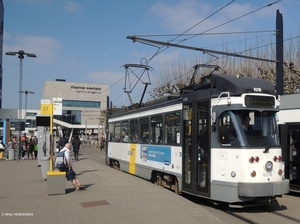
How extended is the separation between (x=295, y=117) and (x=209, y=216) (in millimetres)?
5696

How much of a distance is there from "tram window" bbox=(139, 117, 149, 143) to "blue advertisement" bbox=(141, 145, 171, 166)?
0.27 meters

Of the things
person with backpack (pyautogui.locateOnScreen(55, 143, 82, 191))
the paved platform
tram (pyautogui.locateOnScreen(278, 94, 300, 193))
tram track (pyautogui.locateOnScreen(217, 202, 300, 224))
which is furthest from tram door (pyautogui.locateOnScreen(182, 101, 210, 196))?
tram (pyautogui.locateOnScreen(278, 94, 300, 193))

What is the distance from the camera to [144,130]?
46.2ft

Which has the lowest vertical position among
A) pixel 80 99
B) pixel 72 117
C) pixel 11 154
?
pixel 11 154

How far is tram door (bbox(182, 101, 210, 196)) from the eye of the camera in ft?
31.3

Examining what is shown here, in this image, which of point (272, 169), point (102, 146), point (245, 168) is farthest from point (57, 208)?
point (102, 146)

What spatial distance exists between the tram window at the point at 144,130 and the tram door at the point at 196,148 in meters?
3.34

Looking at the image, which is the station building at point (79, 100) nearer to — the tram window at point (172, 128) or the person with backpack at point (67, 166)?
the person with backpack at point (67, 166)

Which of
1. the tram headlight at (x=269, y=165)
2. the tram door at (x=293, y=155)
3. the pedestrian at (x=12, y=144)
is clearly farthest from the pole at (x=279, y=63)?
the pedestrian at (x=12, y=144)

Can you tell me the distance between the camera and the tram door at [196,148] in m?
9.54

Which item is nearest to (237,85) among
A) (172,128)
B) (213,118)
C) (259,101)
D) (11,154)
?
(259,101)

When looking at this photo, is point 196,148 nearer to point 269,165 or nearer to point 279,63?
point 269,165

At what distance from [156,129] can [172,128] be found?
1477 millimetres

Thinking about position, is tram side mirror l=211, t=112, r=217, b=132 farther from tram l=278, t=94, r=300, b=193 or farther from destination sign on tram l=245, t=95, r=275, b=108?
tram l=278, t=94, r=300, b=193
